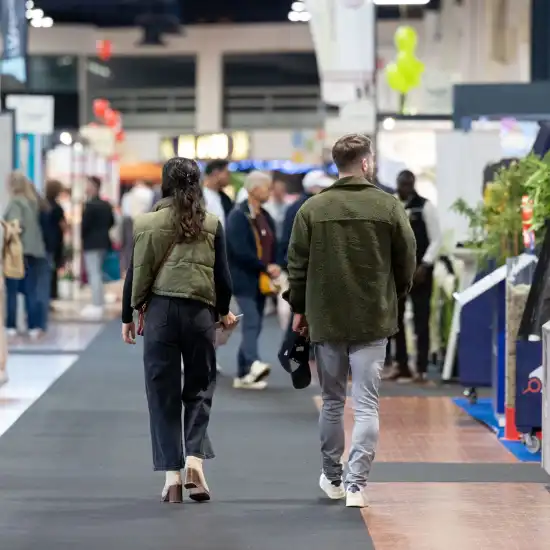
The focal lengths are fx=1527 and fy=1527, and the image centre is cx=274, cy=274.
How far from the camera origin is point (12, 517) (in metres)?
5.80

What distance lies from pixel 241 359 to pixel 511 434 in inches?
111

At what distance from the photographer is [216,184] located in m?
10.8

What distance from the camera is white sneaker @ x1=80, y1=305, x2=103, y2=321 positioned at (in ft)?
55.7

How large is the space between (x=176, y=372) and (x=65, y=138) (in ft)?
49.9

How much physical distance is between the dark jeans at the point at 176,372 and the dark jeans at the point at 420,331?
4.18m

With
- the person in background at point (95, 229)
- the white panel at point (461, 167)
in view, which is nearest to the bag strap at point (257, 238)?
the white panel at point (461, 167)

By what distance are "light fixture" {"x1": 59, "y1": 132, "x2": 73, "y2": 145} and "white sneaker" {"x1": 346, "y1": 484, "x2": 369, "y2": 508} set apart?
15373mm

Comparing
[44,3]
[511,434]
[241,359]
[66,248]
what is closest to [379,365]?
[511,434]

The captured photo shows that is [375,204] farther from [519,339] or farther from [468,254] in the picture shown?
[468,254]

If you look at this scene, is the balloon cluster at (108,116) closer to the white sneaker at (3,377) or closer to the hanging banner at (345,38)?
the hanging banner at (345,38)

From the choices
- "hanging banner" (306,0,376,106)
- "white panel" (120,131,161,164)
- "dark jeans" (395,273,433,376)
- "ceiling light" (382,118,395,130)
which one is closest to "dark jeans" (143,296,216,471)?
"dark jeans" (395,273,433,376)

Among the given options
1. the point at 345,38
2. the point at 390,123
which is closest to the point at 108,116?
the point at 390,123

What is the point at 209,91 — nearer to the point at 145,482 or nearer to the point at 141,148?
the point at 141,148

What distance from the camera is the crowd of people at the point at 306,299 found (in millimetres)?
5816
